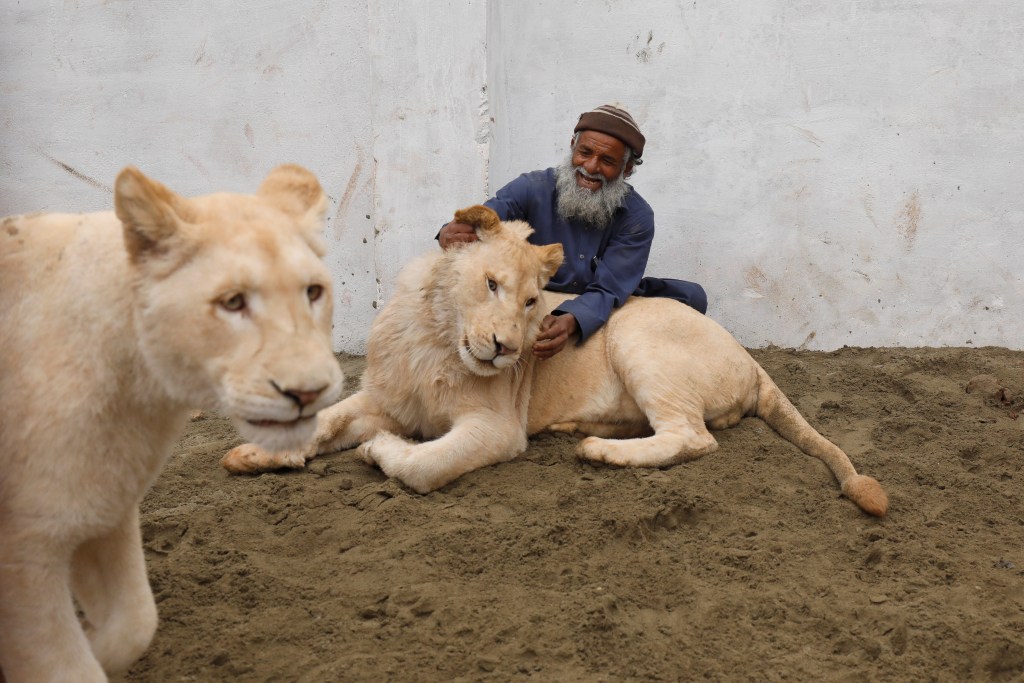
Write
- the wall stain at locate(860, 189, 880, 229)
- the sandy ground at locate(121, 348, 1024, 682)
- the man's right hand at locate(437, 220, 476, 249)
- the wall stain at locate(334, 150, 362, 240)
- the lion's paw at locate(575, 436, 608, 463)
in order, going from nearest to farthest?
the sandy ground at locate(121, 348, 1024, 682)
the lion's paw at locate(575, 436, 608, 463)
the man's right hand at locate(437, 220, 476, 249)
the wall stain at locate(334, 150, 362, 240)
the wall stain at locate(860, 189, 880, 229)

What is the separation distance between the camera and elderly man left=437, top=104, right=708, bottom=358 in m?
5.83

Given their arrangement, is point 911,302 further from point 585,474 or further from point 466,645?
point 466,645

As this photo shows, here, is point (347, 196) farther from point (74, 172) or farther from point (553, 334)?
point (553, 334)

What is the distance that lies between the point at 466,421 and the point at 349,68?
2.93 metres

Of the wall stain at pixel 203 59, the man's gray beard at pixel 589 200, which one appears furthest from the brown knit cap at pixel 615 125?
the wall stain at pixel 203 59

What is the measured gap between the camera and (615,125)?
5.91 m

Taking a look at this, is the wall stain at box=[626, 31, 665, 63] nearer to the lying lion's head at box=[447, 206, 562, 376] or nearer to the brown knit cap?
the brown knit cap

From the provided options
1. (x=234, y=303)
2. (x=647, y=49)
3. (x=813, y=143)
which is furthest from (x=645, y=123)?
(x=234, y=303)

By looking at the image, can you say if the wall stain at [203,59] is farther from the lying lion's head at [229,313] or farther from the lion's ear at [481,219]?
the lying lion's head at [229,313]

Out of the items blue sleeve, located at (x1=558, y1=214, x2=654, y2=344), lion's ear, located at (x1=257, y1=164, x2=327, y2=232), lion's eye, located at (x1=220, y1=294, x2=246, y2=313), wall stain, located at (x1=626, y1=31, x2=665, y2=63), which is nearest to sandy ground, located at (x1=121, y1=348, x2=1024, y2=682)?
blue sleeve, located at (x1=558, y1=214, x2=654, y2=344)

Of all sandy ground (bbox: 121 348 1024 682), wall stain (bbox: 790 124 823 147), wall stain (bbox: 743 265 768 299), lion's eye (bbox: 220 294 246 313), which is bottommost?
sandy ground (bbox: 121 348 1024 682)

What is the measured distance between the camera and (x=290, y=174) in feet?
8.80

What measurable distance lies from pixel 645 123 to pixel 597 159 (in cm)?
111

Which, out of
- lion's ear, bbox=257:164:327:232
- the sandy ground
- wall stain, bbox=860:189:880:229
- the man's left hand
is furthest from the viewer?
wall stain, bbox=860:189:880:229
